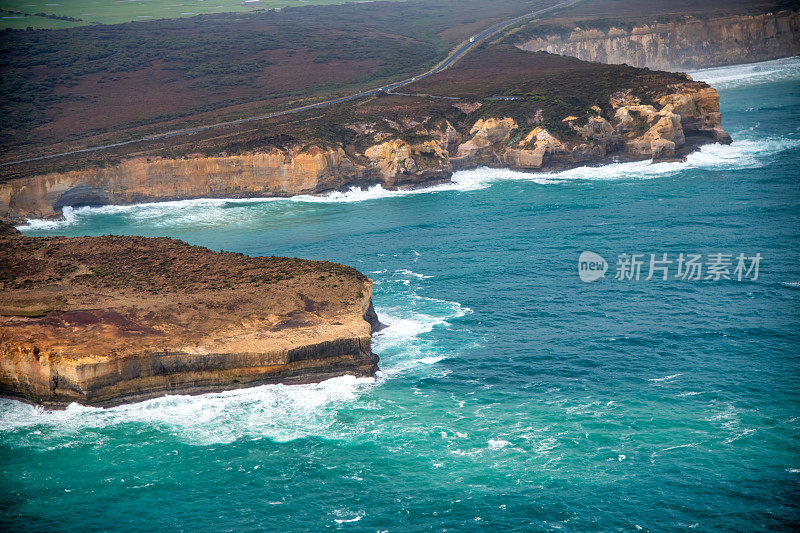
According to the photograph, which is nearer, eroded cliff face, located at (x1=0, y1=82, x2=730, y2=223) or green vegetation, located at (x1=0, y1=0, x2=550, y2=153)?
eroded cliff face, located at (x1=0, y1=82, x2=730, y2=223)

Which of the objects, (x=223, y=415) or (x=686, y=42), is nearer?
(x=223, y=415)

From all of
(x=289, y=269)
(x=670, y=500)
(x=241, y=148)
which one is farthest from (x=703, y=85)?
(x=670, y=500)

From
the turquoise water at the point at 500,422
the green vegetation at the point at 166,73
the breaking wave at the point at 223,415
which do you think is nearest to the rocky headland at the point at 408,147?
the green vegetation at the point at 166,73

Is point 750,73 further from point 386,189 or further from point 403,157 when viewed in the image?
point 386,189

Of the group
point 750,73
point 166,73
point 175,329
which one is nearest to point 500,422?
point 175,329

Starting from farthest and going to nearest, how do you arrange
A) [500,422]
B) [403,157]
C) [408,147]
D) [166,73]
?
[166,73]
[408,147]
[403,157]
[500,422]

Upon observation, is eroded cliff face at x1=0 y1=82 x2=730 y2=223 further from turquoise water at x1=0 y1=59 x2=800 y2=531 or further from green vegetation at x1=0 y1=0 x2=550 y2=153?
turquoise water at x1=0 y1=59 x2=800 y2=531

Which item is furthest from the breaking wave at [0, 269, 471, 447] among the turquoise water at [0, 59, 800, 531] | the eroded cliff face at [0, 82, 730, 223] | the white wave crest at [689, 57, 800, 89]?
the white wave crest at [689, 57, 800, 89]
